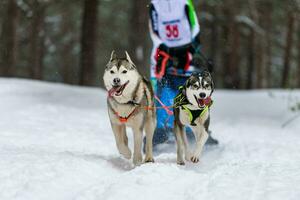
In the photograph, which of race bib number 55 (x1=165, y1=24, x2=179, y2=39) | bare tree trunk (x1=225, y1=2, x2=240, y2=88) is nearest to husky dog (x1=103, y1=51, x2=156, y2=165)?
race bib number 55 (x1=165, y1=24, x2=179, y2=39)

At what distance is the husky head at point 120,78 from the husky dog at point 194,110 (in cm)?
62

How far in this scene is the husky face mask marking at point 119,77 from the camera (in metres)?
5.26

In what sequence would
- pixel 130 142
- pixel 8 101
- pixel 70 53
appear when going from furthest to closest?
pixel 70 53
pixel 8 101
pixel 130 142

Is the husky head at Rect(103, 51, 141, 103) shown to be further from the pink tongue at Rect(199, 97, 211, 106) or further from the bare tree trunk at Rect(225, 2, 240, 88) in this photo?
the bare tree trunk at Rect(225, 2, 240, 88)

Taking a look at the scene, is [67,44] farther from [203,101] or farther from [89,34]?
[203,101]

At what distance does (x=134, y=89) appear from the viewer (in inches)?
217

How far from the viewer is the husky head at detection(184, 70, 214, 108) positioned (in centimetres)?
541

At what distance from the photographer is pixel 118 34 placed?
28.4m

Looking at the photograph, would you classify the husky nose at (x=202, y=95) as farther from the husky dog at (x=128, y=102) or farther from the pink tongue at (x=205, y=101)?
the husky dog at (x=128, y=102)

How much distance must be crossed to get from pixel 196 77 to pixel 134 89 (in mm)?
696

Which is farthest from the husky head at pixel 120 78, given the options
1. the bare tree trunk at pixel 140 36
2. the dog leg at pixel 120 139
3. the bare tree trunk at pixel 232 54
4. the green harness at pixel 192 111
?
the bare tree trunk at pixel 232 54

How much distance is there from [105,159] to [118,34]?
23044 mm

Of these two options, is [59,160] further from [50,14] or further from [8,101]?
[50,14]

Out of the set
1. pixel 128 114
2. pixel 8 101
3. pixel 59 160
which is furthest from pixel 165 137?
pixel 8 101
